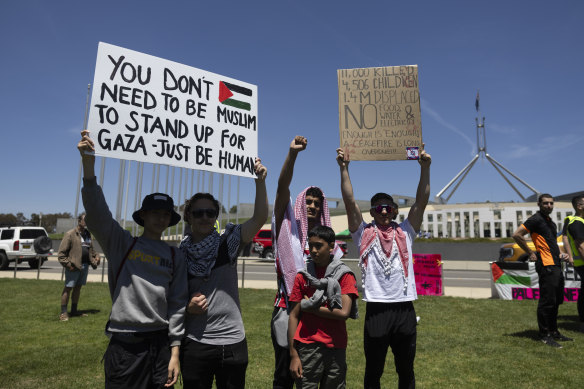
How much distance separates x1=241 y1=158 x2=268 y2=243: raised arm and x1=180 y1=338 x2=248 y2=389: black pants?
0.65 meters

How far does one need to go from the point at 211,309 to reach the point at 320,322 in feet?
2.41

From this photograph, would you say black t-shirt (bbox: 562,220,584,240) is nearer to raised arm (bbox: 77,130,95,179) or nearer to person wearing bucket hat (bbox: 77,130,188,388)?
person wearing bucket hat (bbox: 77,130,188,388)

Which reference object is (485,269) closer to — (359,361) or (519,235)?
(519,235)

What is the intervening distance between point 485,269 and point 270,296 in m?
14.4

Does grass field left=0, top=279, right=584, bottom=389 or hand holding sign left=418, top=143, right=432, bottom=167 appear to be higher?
hand holding sign left=418, top=143, right=432, bottom=167

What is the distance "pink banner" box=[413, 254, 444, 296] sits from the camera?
10.5 m

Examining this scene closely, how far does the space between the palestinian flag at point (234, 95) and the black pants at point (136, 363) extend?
5.78 ft

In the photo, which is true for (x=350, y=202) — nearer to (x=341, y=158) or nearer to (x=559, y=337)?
(x=341, y=158)

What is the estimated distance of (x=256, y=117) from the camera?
3170 millimetres

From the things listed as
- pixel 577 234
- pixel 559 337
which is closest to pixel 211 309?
pixel 559 337

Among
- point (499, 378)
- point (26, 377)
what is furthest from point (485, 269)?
point (26, 377)

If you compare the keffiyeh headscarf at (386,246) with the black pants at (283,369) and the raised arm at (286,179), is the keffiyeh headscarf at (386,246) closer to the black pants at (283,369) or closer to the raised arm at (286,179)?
the raised arm at (286,179)

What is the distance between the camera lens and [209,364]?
2211mm

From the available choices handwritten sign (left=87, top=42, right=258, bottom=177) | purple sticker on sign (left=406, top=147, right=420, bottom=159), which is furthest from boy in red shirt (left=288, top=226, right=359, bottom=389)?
purple sticker on sign (left=406, top=147, right=420, bottom=159)
